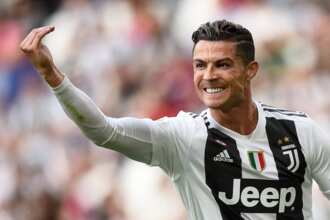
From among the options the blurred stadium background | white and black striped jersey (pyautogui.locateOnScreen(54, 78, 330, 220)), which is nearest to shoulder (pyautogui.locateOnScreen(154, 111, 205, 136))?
white and black striped jersey (pyautogui.locateOnScreen(54, 78, 330, 220))

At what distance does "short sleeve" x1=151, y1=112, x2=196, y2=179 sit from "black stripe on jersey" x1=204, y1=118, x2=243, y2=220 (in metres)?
0.12

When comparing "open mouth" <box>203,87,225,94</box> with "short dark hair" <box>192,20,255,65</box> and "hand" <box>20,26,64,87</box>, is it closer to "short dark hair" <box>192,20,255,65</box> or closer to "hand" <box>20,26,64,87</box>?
"short dark hair" <box>192,20,255,65</box>

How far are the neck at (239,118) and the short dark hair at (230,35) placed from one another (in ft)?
0.84

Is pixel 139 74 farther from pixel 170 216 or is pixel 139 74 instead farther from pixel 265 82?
pixel 170 216

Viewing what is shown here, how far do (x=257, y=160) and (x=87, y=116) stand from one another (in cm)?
103

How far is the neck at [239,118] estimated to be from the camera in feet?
21.4

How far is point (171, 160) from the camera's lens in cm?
643

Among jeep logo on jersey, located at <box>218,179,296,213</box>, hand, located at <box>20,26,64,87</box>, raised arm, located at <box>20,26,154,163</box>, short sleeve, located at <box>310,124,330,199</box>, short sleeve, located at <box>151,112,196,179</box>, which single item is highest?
hand, located at <box>20,26,64,87</box>

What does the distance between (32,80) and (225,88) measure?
7.43 meters

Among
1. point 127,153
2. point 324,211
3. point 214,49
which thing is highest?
point 214,49

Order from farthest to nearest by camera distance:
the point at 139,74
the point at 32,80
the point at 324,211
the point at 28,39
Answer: the point at 32,80
the point at 139,74
the point at 324,211
the point at 28,39

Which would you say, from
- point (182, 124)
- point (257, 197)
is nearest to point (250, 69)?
point (182, 124)

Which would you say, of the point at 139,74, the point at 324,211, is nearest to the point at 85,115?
the point at 324,211

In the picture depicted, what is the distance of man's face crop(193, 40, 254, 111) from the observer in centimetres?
629
